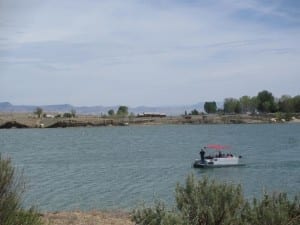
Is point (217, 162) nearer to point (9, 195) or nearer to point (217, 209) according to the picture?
point (217, 209)

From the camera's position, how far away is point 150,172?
166 ft

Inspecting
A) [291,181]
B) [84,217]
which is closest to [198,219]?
[84,217]

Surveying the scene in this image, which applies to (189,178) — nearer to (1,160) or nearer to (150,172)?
(1,160)

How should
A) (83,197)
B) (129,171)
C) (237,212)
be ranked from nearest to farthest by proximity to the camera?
(237,212) → (83,197) → (129,171)

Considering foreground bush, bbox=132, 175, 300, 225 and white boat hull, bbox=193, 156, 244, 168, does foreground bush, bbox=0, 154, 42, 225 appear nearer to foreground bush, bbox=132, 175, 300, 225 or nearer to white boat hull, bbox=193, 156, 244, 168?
foreground bush, bbox=132, 175, 300, 225

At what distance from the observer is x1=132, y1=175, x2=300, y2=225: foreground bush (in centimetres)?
985

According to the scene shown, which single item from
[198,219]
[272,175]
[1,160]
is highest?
[1,160]

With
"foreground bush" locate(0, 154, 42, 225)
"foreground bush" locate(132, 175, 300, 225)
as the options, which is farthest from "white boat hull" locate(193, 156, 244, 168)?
"foreground bush" locate(0, 154, 42, 225)

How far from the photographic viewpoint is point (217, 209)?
10383 millimetres

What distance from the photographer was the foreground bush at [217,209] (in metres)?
9.85

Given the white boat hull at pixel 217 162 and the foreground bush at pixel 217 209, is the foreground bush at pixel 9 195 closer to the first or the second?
the foreground bush at pixel 217 209

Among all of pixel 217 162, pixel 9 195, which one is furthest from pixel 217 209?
pixel 217 162

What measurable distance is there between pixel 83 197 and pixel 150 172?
1715 cm

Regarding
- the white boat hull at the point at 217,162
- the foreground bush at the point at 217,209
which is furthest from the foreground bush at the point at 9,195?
the white boat hull at the point at 217,162
